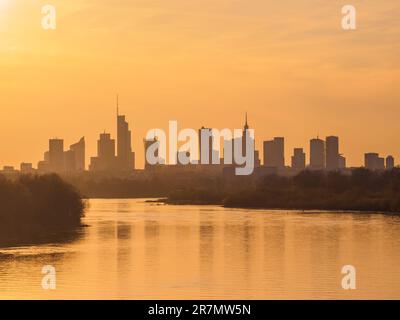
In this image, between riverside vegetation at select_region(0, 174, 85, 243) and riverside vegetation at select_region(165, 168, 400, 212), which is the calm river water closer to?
riverside vegetation at select_region(0, 174, 85, 243)

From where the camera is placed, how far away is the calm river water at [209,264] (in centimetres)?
2362

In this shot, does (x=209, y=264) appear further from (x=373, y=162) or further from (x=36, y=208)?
(x=373, y=162)

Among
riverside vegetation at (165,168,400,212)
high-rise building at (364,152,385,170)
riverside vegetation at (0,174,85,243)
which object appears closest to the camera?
riverside vegetation at (0,174,85,243)

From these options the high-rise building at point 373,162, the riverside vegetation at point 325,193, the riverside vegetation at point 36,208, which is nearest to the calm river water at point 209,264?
the riverside vegetation at point 36,208

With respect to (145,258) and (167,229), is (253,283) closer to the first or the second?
(145,258)

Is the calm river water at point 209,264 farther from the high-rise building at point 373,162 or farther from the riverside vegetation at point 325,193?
the high-rise building at point 373,162

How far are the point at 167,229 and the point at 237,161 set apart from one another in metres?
111

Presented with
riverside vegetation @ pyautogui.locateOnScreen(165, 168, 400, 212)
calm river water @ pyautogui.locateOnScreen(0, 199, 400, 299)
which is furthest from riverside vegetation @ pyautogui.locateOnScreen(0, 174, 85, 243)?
riverside vegetation @ pyautogui.locateOnScreen(165, 168, 400, 212)

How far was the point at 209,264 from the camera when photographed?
30.1 meters

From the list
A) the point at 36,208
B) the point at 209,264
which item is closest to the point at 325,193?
the point at 36,208

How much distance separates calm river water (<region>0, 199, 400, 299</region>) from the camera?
77.5 feet
